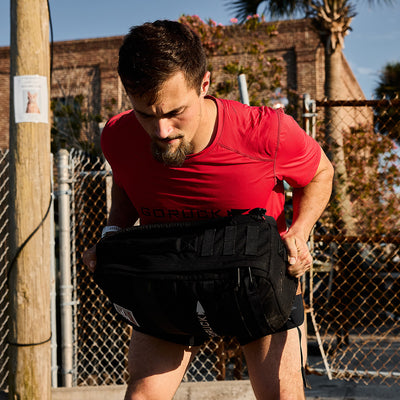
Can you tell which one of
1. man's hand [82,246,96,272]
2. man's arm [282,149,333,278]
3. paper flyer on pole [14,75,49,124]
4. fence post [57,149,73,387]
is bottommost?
fence post [57,149,73,387]

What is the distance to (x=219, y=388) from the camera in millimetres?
4027

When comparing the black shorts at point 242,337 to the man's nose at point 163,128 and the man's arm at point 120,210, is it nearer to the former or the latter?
the man's arm at point 120,210

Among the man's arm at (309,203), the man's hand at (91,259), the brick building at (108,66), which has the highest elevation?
the brick building at (108,66)

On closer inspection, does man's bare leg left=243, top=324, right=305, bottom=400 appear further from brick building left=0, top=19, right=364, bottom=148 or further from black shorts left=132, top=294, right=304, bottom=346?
brick building left=0, top=19, right=364, bottom=148

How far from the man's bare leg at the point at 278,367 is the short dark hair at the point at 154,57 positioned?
1026mm

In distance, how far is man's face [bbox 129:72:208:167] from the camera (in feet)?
5.78

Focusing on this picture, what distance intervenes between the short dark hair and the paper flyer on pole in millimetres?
1320

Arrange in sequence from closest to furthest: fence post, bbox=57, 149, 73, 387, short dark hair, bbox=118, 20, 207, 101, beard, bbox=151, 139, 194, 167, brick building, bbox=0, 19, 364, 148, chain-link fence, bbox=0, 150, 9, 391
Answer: short dark hair, bbox=118, 20, 207, 101 → beard, bbox=151, 139, 194, 167 → fence post, bbox=57, 149, 73, 387 → chain-link fence, bbox=0, 150, 9, 391 → brick building, bbox=0, 19, 364, 148

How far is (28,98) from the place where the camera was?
2.94 metres

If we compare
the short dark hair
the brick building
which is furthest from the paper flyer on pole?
the brick building

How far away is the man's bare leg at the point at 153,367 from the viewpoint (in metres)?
2.05

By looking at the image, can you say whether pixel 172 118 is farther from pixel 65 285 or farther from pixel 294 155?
pixel 65 285

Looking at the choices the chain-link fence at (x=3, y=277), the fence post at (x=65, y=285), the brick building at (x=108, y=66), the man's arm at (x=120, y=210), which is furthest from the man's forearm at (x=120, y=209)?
the brick building at (x=108, y=66)

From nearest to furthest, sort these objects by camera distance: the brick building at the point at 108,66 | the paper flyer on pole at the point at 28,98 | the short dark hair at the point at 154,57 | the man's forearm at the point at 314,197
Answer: the short dark hair at the point at 154,57, the man's forearm at the point at 314,197, the paper flyer on pole at the point at 28,98, the brick building at the point at 108,66
